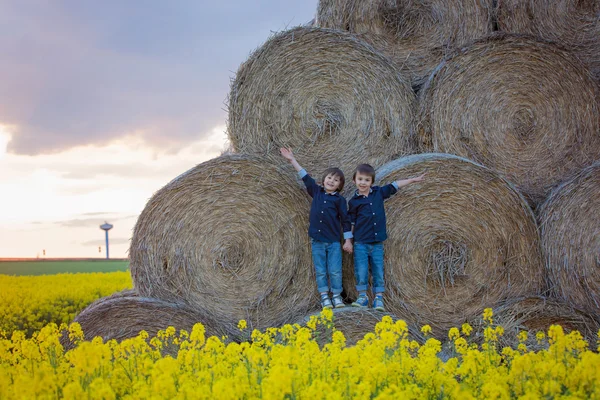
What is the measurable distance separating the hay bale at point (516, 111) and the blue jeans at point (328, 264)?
1534 millimetres

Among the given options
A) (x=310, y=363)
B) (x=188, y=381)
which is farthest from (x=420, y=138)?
(x=188, y=381)

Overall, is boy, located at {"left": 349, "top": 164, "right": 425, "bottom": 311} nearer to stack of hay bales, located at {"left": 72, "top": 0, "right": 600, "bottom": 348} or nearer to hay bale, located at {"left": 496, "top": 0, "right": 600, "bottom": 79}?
stack of hay bales, located at {"left": 72, "top": 0, "right": 600, "bottom": 348}

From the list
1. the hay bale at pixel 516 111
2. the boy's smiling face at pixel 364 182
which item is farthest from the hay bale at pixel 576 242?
the boy's smiling face at pixel 364 182

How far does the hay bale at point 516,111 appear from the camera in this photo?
5.64 m

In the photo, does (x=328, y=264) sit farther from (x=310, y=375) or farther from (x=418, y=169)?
(x=310, y=375)

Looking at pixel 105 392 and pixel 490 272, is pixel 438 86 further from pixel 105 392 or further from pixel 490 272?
pixel 105 392

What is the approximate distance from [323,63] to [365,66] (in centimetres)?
38

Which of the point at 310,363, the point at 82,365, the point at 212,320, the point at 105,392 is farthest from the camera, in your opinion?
the point at 212,320

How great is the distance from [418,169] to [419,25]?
6.27ft

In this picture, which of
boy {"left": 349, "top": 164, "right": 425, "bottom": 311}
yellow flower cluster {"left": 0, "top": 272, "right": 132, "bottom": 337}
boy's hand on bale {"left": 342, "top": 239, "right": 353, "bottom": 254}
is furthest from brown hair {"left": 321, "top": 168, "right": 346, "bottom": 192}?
yellow flower cluster {"left": 0, "top": 272, "right": 132, "bottom": 337}

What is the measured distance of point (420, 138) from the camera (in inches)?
225

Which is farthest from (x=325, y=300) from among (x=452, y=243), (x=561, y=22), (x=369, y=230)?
(x=561, y=22)

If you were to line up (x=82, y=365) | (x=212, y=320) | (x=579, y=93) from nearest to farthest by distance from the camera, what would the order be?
(x=82, y=365)
(x=212, y=320)
(x=579, y=93)

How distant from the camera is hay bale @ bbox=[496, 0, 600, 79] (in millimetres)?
6074
